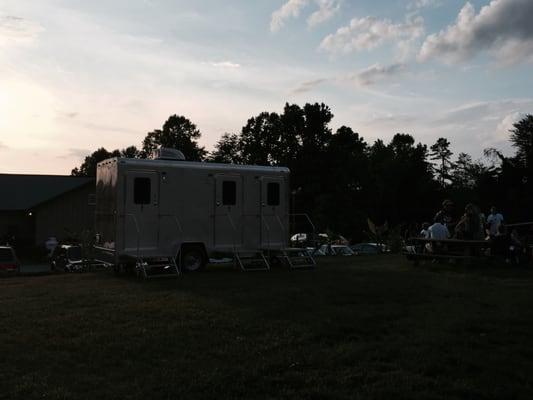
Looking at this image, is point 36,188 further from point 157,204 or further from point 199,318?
point 199,318

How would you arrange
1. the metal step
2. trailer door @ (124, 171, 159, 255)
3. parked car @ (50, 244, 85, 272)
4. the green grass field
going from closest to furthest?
the green grass field → the metal step → trailer door @ (124, 171, 159, 255) → parked car @ (50, 244, 85, 272)

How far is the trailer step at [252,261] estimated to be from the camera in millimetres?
14984

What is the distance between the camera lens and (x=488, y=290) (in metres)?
10.3

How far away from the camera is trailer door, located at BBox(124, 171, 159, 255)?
541 inches

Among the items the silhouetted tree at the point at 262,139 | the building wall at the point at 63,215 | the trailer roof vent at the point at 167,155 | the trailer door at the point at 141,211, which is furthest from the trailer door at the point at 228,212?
the silhouetted tree at the point at 262,139

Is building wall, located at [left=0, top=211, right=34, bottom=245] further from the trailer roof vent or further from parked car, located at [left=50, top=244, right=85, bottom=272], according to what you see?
the trailer roof vent

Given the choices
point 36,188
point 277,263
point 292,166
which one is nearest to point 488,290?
point 277,263

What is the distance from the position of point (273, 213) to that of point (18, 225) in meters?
32.0

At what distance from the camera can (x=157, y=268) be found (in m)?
14.4

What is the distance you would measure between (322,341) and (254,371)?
4.30ft

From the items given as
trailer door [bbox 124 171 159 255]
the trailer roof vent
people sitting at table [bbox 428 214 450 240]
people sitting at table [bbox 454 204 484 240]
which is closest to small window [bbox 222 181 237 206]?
the trailer roof vent

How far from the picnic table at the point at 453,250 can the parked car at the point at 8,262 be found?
13.2 metres

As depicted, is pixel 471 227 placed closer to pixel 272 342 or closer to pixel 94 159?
pixel 272 342

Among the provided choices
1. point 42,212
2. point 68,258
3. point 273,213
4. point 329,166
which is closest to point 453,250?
point 273,213
